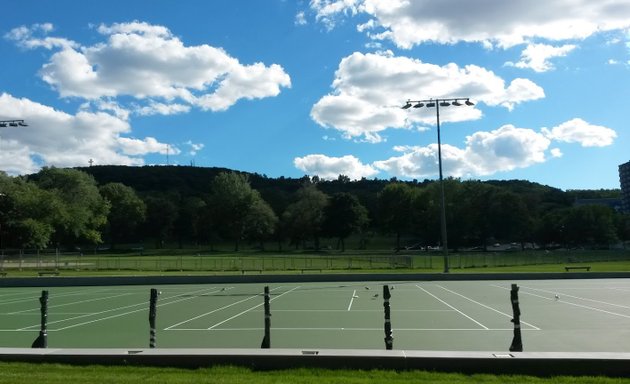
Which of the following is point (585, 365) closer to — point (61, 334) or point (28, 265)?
point (61, 334)

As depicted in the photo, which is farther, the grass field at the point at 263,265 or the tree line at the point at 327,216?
the tree line at the point at 327,216

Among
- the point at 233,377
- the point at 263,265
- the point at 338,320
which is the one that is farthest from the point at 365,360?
the point at 263,265

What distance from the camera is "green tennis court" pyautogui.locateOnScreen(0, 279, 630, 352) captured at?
1273 centimetres

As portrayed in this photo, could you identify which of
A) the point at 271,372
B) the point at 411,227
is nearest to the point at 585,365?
the point at 271,372

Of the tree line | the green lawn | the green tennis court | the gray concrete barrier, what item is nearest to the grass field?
the green tennis court

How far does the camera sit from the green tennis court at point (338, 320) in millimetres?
12734

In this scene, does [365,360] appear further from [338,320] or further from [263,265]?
[263,265]

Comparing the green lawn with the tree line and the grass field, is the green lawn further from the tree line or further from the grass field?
the tree line

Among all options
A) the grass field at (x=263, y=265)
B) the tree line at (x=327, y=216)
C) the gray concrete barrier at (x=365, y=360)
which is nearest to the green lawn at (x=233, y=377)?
the gray concrete barrier at (x=365, y=360)

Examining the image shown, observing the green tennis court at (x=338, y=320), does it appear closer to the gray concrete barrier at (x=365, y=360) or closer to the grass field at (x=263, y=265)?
the gray concrete barrier at (x=365, y=360)

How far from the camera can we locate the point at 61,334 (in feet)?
48.3

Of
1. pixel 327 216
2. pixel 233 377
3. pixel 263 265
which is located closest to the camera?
pixel 233 377

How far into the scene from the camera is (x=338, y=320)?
54.6 feet

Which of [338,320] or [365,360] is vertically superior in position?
[365,360]
